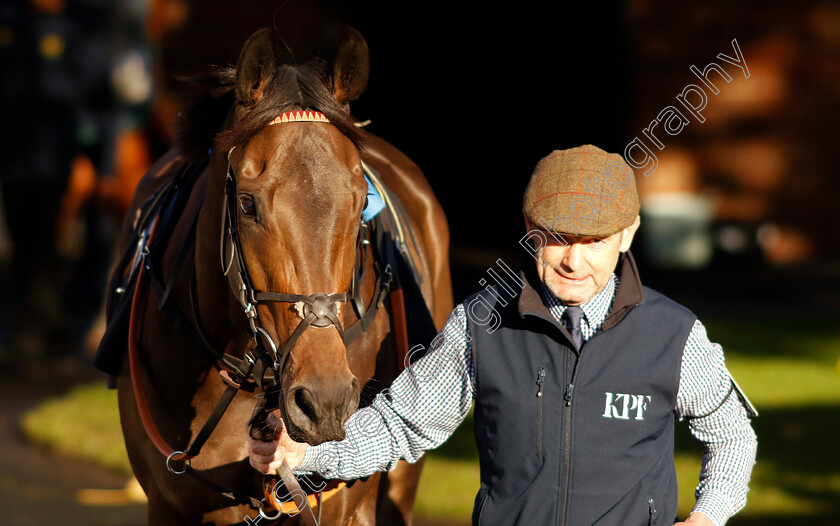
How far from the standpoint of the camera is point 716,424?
7.69 feet

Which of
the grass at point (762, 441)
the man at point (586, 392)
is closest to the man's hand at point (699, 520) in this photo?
the man at point (586, 392)

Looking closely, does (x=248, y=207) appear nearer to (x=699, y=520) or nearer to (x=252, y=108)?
(x=252, y=108)

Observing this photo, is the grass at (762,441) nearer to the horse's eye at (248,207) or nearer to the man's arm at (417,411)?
the man's arm at (417,411)

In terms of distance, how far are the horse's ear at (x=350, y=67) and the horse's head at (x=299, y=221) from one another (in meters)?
0.09

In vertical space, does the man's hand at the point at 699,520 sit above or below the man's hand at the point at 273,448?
below

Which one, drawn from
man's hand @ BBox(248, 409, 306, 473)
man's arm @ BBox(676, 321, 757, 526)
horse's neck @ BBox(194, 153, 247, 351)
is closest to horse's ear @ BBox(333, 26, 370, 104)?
horse's neck @ BBox(194, 153, 247, 351)

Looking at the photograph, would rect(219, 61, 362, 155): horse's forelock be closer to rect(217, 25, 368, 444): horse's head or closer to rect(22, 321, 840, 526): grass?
rect(217, 25, 368, 444): horse's head

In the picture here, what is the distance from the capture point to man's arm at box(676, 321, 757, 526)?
2287 millimetres

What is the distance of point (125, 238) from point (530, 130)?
12770 millimetres

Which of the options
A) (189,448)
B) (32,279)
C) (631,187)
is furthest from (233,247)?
(32,279)

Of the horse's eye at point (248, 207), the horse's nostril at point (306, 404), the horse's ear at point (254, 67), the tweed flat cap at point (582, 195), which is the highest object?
the horse's ear at point (254, 67)

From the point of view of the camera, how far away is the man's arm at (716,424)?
2287mm

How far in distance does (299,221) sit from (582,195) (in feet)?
2.12

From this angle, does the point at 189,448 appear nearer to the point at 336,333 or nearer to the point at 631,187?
the point at 336,333
